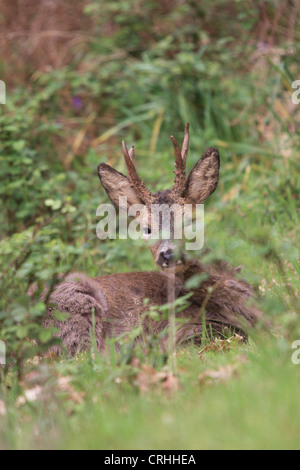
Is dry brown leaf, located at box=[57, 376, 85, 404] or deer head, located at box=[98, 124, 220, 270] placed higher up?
deer head, located at box=[98, 124, 220, 270]

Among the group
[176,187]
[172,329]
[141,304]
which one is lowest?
[172,329]

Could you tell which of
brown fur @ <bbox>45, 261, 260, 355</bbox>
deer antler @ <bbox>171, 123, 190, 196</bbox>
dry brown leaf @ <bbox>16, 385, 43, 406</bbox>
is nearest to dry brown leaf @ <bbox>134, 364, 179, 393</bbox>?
dry brown leaf @ <bbox>16, 385, 43, 406</bbox>

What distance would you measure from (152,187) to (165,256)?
224 cm

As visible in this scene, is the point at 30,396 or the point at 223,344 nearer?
the point at 30,396

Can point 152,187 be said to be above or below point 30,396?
above

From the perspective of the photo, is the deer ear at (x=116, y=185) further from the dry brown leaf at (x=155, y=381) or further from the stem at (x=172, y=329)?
the dry brown leaf at (x=155, y=381)

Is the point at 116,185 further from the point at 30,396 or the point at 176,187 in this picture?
the point at 30,396

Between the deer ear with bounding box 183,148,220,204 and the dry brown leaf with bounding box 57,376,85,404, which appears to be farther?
the deer ear with bounding box 183,148,220,204

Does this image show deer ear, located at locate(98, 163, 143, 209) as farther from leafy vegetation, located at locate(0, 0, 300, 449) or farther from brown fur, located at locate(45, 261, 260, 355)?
brown fur, located at locate(45, 261, 260, 355)

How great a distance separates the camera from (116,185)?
529cm

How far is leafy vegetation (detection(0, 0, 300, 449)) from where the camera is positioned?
281 centimetres

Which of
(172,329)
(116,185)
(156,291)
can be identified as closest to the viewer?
(172,329)

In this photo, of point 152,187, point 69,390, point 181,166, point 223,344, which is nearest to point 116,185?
point 181,166

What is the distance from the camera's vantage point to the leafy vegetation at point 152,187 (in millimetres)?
2811
